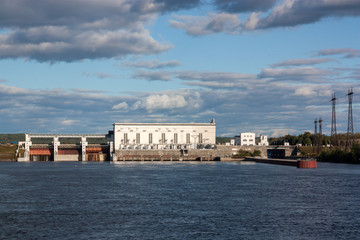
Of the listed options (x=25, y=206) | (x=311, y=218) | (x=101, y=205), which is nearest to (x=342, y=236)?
(x=311, y=218)

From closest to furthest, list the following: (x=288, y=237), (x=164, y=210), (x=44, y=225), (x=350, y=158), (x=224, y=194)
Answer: (x=288, y=237), (x=44, y=225), (x=164, y=210), (x=224, y=194), (x=350, y=158)

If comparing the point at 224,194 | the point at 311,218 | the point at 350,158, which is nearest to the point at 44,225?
the point at 311,218

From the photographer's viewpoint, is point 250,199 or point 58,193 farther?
point 58,193

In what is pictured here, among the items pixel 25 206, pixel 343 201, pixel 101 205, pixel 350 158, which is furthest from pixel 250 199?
pixel 350 158

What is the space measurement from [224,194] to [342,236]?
34.1 meters

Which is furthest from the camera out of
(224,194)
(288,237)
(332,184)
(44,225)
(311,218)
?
(332,184)

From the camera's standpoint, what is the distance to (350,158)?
190 meters

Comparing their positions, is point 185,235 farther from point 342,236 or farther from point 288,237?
point 342,236

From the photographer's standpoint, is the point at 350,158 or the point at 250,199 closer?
the point at 250,199

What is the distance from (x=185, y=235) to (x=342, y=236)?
1462 centimetres

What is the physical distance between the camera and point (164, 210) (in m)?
57.9

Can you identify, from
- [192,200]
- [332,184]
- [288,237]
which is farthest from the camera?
[332,184]

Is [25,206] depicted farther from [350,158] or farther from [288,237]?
[350,158]

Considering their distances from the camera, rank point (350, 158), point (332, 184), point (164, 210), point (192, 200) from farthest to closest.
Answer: point (350, 158) → point (332, 184) → point (192, 200) → point (164, 210)
